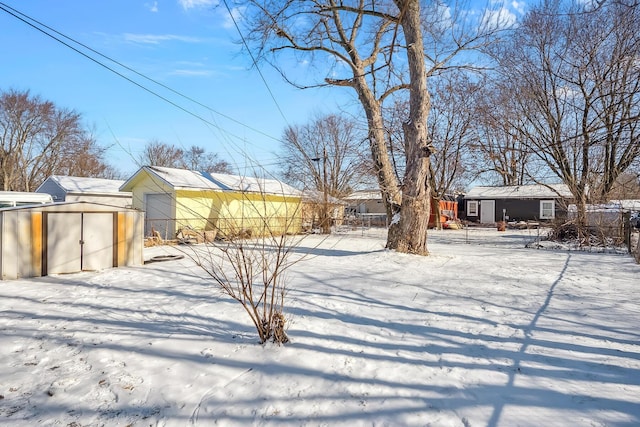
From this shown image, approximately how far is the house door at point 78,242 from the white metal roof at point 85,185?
15052 mm

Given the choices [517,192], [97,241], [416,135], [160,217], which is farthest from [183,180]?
[517,192]

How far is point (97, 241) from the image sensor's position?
891cm

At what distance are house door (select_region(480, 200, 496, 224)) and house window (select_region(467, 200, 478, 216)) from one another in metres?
0.54

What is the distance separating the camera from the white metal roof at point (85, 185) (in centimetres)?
2298

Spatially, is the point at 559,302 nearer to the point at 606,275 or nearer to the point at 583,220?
the point at 606,275

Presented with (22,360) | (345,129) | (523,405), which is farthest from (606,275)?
(345,129)

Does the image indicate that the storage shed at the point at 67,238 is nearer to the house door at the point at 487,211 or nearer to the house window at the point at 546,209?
the house door at the point at 487,211

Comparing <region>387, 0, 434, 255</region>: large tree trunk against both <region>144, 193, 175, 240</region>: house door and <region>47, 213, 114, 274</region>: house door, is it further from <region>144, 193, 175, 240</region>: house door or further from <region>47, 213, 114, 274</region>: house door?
<region>144, 193, 175, 240</region>: house door

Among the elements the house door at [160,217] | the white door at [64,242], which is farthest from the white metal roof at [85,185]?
the white door at [64,242]

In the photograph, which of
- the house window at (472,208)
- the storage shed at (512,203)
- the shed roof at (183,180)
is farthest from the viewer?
the house window at (472,208)

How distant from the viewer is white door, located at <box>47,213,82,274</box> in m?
8.09

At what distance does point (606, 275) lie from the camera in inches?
336

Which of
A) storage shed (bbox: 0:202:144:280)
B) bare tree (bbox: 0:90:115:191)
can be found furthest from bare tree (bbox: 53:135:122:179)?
storage shed (bbox: 0:202:144:280)

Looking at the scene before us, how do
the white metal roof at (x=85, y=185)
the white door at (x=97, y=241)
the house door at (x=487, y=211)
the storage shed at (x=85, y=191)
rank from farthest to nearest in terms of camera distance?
the house door at (x=487, y=211) < the white metal roof at (x=85, y=185) < the storage shed at (x=85, y=191) < the white door at (x=97, y=241)
